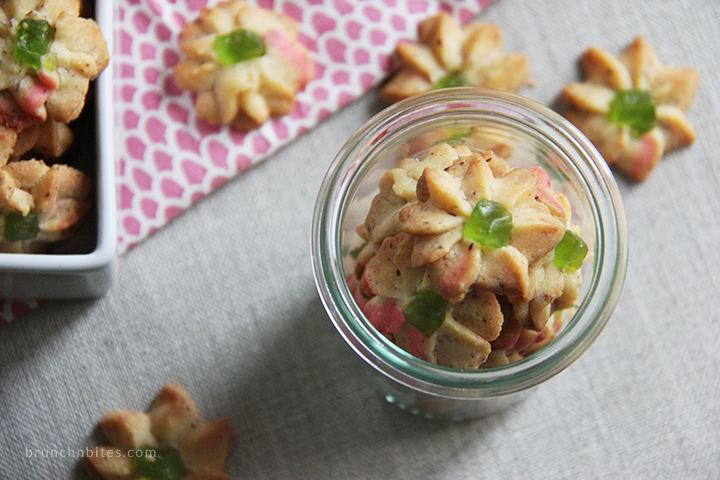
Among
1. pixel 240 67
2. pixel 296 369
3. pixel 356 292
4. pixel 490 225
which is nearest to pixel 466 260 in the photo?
pixel 490 225

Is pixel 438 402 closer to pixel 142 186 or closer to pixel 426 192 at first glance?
pixel 426 192

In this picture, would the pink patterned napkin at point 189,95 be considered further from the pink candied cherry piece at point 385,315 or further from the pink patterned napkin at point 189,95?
the pink candied cherry piece at point 385,315

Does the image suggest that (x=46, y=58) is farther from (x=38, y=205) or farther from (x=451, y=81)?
(x=451, y=81)

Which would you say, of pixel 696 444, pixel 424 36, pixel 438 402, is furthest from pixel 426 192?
pixel 696 444

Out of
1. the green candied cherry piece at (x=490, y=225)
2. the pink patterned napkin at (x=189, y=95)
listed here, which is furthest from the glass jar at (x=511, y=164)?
the pink patterned napkin at (x=189, y=95)

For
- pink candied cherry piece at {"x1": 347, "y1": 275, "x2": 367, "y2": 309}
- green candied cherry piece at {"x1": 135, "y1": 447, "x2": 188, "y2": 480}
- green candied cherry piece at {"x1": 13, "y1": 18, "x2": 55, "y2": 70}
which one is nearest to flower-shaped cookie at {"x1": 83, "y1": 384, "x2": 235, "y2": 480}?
green candied cherry piece at {"x1": 135, "y1": 447, "x2": 188, "y2": 480}

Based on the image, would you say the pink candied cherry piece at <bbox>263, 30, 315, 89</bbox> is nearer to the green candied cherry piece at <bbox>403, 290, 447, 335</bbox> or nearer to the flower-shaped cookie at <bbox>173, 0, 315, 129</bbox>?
the flower-shaped cookie at <bbox>173, 0, 315, 129</bbox>
